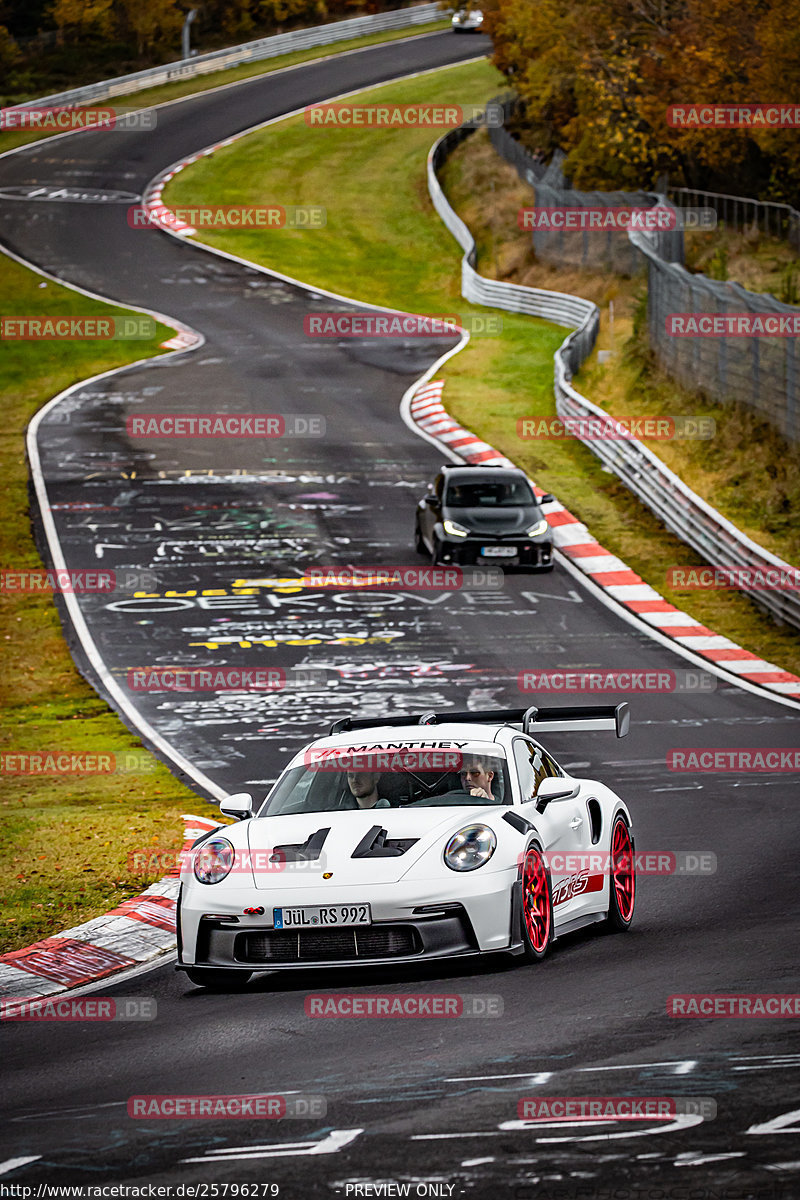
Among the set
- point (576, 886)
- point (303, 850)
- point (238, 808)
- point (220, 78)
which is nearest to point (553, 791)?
point (576, 886)

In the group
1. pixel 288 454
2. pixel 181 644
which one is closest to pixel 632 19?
pixel 288 454

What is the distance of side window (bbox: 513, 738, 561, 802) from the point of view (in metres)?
10.3

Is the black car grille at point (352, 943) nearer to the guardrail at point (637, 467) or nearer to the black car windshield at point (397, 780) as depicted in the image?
the black car windshield at point (397, 780)

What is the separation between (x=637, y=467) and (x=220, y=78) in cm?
5710

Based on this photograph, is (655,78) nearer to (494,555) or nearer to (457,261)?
(457,261)

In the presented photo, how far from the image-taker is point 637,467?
31172 mm

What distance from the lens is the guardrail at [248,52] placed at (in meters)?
77.8

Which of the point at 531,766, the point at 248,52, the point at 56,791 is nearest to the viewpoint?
the point at 531,766

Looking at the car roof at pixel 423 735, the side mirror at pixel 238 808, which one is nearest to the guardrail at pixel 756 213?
the car roof at pixel 423 735

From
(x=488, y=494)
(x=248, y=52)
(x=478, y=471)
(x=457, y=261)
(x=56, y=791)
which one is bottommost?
(x=457, y=261)

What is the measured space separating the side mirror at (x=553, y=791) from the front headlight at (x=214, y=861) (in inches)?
71.5

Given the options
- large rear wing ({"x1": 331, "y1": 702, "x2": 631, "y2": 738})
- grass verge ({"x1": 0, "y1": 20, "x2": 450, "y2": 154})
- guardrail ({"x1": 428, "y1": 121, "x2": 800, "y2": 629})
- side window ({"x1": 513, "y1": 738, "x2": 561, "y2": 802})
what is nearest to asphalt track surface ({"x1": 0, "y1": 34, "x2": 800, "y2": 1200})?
side window ({"x1": 513, "y1": 738, "x2": 561, "y2": 802})

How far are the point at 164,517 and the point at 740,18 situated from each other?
24.4 metres

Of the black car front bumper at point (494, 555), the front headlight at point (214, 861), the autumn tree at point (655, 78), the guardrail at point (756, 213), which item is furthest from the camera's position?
the autumn tree at point (655, 78)
